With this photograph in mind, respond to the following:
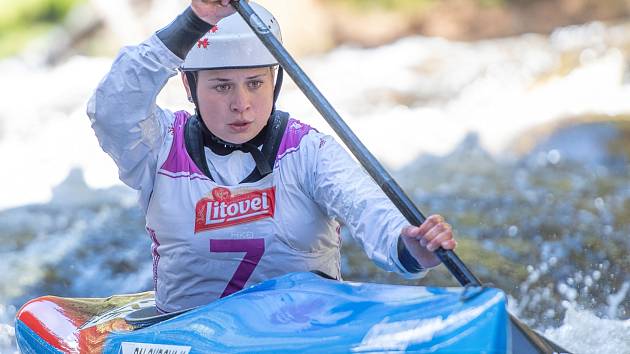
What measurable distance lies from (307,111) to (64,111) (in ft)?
8.40

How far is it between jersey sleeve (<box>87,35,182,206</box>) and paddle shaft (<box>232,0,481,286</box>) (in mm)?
248

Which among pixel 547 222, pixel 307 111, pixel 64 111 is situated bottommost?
pixel 547 222

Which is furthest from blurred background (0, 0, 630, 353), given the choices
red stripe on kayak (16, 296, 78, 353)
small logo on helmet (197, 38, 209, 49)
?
small logo on helmet (197, 38, 209, 49)

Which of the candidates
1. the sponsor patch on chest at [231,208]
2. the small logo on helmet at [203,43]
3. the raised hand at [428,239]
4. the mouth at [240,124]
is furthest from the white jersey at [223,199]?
the raised hand at [428,239]

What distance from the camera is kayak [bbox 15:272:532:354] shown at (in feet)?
7.27

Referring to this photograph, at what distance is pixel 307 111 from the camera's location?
33.9ft

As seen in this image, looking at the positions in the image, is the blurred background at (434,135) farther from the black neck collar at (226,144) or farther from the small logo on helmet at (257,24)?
Answer: the small logo on helmet at (257,24)

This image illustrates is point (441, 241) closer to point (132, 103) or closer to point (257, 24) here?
point (257, 24)

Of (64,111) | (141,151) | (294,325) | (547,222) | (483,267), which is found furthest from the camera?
(64,111)

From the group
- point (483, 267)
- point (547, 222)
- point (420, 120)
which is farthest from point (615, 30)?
point (483, 267)

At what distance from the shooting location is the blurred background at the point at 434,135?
19.1 feet

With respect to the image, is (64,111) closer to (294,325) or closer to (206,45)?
(206,45)

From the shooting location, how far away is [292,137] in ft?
10.5

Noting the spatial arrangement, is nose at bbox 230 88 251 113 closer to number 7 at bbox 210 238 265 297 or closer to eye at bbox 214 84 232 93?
eye at bbox 214 84 232 93
